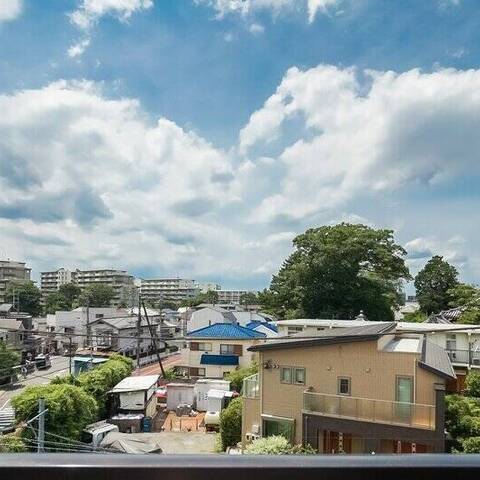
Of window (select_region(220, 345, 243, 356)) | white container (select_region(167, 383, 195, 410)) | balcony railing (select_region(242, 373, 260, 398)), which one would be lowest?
white container (select_region(167, 383, 195, 410))

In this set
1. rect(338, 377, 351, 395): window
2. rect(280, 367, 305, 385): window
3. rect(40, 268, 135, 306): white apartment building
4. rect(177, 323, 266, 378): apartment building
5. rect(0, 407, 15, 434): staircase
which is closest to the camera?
rect(338, 377, 351, 395): window

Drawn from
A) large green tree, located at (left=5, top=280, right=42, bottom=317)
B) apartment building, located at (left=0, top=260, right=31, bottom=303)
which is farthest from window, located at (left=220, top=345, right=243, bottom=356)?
apartment building, located at (left=0, top=260, right=31, bottom=303)

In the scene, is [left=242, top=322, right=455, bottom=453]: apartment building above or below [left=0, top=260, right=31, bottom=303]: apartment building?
below

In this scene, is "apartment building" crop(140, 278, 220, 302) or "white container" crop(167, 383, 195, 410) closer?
"white container" crop(167, 383, 195, 410)

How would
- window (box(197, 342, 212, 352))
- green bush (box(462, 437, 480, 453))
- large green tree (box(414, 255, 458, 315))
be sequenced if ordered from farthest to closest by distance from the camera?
large green tree (box(414, 255, 458, 315)) → window (box(197, 342, 212, 352)) → green bush (box(462, 437, 480, 453))

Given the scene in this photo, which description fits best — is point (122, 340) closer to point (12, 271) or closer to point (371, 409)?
point (371, 409)

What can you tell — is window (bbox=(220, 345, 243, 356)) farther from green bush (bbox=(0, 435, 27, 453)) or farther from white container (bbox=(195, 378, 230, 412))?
green bush (bbox=(0, 435, 27, 453))

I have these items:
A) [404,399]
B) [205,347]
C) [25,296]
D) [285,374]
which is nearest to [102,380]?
[205,347]
